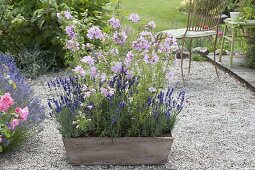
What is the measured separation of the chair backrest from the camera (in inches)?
253

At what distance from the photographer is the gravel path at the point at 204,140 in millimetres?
3551

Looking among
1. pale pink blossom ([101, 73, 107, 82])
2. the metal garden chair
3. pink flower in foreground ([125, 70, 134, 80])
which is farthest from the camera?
the metal garden chair

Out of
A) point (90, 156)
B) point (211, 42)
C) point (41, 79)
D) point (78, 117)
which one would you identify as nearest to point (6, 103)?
point (78, 117)

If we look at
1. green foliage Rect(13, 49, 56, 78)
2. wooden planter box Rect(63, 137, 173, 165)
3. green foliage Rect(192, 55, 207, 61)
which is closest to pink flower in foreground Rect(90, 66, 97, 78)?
wooden planter box Rect(63, 137, 173, 165)

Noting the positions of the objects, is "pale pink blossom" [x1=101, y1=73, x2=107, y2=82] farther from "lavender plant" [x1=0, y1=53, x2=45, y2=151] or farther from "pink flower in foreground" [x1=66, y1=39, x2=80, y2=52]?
"lavender plant" [x1=0, y1=53, x2=45, y2=151]

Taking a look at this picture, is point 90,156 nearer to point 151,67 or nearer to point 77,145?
point 77,145

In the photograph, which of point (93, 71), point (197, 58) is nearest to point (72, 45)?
point (93, 71)

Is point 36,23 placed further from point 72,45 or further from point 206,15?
point 72,45

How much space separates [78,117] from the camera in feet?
10.9

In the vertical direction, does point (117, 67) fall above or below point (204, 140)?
above

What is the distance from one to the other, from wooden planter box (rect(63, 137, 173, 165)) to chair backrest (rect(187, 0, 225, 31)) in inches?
123

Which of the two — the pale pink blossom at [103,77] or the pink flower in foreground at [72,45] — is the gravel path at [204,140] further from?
the pink flower in foreground at [72,45]

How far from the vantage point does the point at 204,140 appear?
4.07m

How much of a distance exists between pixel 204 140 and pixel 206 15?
8.83 feet
